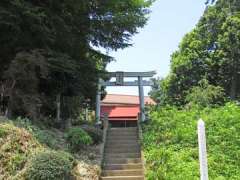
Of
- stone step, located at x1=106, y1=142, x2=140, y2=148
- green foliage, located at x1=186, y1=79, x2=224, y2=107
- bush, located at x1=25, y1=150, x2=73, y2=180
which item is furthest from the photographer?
green foliage, located at x1=186, y1=79, x2=224, y2=107

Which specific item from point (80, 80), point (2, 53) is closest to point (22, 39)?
point (2, 53)

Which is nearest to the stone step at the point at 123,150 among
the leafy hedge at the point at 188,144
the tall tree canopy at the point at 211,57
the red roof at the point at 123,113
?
the leafy hedge at the point at 188,144

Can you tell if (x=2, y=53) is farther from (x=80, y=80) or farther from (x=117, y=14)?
(x=117, y=14)

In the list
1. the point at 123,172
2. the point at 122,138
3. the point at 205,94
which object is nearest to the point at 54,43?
the point at 122,138

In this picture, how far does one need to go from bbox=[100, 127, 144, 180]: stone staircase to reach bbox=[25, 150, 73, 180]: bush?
216 cm

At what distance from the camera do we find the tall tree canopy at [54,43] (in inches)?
579

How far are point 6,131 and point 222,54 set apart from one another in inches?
896

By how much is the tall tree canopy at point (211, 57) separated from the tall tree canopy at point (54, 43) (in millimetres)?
12067

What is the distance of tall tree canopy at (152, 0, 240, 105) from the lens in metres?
31.6

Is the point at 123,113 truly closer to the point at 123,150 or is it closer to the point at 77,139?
the point at 123,150

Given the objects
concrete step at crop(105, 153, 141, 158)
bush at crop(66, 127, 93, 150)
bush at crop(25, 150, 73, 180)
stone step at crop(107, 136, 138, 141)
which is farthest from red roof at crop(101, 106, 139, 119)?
bush at crop(25, 150, 73, 180)

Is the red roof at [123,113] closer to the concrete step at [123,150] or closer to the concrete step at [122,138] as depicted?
the concrete step at [122,138]

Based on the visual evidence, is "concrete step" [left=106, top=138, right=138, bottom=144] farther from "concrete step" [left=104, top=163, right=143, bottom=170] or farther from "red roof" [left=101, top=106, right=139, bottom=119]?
"red roof" [left=101, top=106, right=139, bottom=119]

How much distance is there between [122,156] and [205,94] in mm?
14530
